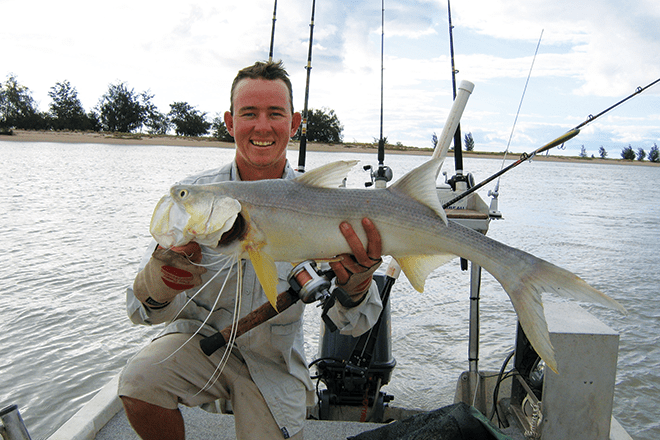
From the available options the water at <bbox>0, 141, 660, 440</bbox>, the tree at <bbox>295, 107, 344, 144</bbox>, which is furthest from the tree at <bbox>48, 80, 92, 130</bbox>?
the water at <bbox>0, 141, 660, 440</bbox>

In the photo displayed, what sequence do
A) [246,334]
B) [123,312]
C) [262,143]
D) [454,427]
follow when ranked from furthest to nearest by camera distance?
[123,312]
[262,143]
[246,334]
[454,427]

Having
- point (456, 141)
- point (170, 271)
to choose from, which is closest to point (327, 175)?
point (170, 271)

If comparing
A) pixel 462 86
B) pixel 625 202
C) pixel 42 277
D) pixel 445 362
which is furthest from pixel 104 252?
pixel 625 202

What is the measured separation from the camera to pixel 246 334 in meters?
2.61

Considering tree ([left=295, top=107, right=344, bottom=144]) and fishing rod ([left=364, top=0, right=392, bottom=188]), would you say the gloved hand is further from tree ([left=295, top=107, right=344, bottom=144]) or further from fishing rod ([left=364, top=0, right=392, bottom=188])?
tree ([left=295, top=107, right=344, bottom=144])

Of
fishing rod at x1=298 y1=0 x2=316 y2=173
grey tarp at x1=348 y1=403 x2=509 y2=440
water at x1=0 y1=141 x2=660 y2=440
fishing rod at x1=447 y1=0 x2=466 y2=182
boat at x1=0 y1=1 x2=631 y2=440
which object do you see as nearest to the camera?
grey tarp at x1=348 y1=403 x2=509 y2=440

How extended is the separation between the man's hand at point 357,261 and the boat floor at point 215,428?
112 cm

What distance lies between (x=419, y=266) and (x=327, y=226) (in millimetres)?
478

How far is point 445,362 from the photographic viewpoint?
5.38 metres

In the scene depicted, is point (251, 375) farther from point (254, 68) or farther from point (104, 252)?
point (104, 252)

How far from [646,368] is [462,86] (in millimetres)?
4416

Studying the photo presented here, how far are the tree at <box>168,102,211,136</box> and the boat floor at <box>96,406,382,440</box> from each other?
79113 mm

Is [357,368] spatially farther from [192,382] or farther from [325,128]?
[325,128]

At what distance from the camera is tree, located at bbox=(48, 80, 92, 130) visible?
7456cm
